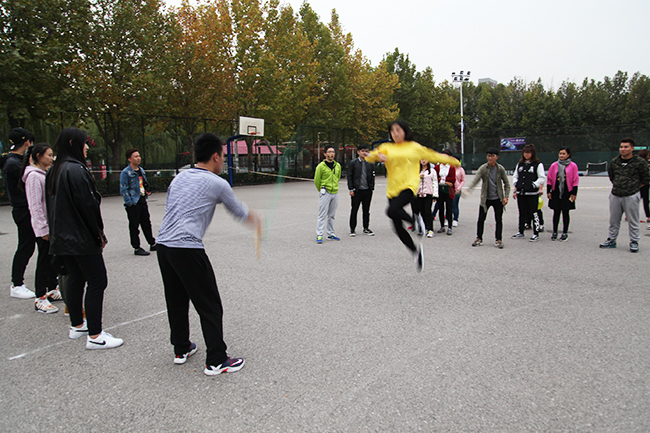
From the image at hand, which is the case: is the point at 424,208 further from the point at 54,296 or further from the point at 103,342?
the point at 103,342

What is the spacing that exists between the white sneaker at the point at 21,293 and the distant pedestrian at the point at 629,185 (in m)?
9.40

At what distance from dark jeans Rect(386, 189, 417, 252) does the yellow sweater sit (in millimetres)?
71

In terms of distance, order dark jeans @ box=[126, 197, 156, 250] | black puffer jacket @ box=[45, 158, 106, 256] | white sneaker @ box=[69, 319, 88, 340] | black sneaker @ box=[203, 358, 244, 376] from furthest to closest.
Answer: dark jeans @ box=[126, 197, 156, 250] < white sneaker @ box=[69, 319, 88, 340] < black puffer jacket @ box=[45, 158, 106, 256] < black sneaker @ box=[203, 358, 244, 376]

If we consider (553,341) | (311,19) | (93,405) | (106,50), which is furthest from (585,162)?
(93,405)

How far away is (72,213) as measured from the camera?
378 cm

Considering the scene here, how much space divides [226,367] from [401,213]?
2.90m

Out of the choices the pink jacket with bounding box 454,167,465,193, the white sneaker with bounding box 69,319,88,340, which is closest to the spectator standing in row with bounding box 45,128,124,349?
the white sneaker with bounding box 69,319,88,340

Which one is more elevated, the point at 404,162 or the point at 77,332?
the point at 404,162

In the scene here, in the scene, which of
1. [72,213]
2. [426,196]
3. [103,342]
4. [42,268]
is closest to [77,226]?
[72,213]

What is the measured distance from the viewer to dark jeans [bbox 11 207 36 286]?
5.18 metres

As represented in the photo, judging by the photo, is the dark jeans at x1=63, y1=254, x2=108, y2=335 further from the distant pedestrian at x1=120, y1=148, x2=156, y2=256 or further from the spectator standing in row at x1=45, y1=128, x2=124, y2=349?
the distant pedestrian at x1=120, y1=148, x2=156, y2=256

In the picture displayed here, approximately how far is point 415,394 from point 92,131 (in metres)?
23.2

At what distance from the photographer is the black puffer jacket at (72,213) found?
375 centimetres

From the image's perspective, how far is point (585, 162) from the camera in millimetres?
39844
